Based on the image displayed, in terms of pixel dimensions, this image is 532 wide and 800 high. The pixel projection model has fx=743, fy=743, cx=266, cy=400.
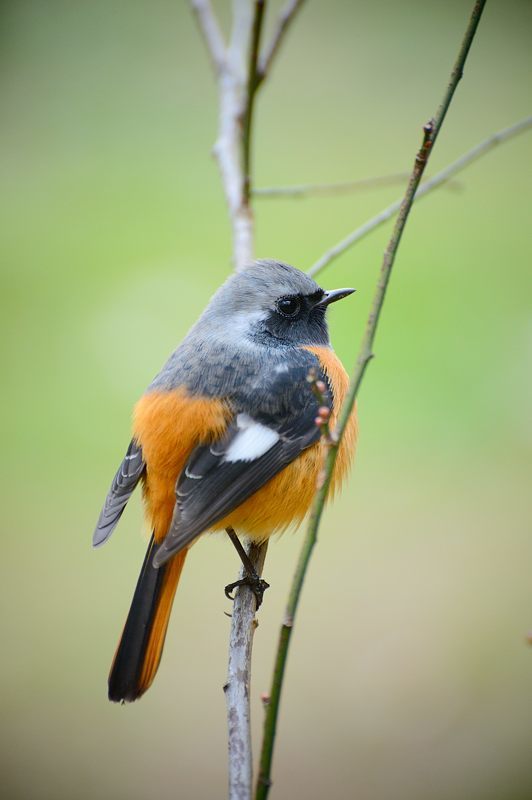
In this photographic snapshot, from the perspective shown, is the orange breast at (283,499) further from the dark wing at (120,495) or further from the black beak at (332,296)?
the black beak at (332,296)

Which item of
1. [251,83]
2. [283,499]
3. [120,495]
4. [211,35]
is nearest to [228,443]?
[283,499]

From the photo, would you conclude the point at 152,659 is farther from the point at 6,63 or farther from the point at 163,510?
the point at 6,63

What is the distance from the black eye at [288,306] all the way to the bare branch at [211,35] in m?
1.80

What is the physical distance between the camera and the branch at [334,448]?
1.64 m

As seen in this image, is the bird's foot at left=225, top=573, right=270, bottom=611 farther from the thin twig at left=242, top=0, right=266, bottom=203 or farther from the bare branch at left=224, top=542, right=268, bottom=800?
the thin twig at left=242, top=0, right=266, bottom=203

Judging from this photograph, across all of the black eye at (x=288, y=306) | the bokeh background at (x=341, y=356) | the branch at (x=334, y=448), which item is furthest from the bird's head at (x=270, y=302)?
the bokeh background at (x=341, y=356)

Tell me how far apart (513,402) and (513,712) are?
2260mm

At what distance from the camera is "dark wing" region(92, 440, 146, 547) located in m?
2.77

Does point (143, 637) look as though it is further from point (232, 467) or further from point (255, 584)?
point (232, 467)

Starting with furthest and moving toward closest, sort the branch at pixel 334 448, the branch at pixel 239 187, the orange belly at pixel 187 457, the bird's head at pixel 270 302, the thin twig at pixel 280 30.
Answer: the thin twig at pixel 280 30 < the bird's head at pixel 270 302 < the orange belly at pixel 187 457 < the branch at pixel 239 187 < the branch at pixel 334 448

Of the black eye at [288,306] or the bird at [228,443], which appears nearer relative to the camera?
the bird at [228,443]

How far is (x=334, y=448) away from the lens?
1.77m

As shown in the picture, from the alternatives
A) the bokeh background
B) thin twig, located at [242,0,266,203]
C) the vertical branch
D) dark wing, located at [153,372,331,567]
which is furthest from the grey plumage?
the bokeh background

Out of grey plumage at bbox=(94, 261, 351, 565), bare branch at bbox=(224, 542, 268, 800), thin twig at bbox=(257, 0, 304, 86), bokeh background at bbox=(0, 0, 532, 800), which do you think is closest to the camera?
bare branch at bbox=(224, 542, 268, 800)
